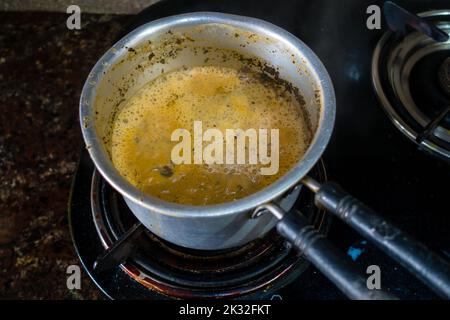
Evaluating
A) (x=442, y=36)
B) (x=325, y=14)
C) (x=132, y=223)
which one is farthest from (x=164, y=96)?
(x=442, y=36)

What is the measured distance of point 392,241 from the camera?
2.44 feet

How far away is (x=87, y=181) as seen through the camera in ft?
3.87

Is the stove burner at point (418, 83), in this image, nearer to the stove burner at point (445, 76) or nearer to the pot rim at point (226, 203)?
the stove burner at point (445, 76)

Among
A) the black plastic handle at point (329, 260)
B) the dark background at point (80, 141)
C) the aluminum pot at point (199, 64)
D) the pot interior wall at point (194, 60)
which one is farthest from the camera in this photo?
the dark background at point (80, 141)

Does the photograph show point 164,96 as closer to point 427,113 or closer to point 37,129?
point 37,129

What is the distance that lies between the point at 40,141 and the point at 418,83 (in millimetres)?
1021

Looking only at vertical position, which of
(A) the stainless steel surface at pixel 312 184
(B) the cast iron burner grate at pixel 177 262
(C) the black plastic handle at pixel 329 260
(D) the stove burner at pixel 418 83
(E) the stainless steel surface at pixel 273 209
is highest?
(D) the stove burner at pixel 418 83

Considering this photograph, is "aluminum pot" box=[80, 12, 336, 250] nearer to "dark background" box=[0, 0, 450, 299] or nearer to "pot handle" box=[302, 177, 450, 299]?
"pot handle" box=[302, 177, 450, 299]

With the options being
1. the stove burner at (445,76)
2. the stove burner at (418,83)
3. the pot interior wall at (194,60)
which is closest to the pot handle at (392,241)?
the pot interior wall at (194,60)

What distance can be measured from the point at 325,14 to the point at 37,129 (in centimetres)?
88

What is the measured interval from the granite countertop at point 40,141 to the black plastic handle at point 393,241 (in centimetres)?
62

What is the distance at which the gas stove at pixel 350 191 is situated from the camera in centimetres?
103

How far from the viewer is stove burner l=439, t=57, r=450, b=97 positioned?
1192 millimetres

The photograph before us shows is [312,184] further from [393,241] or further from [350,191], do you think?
[350,191]
